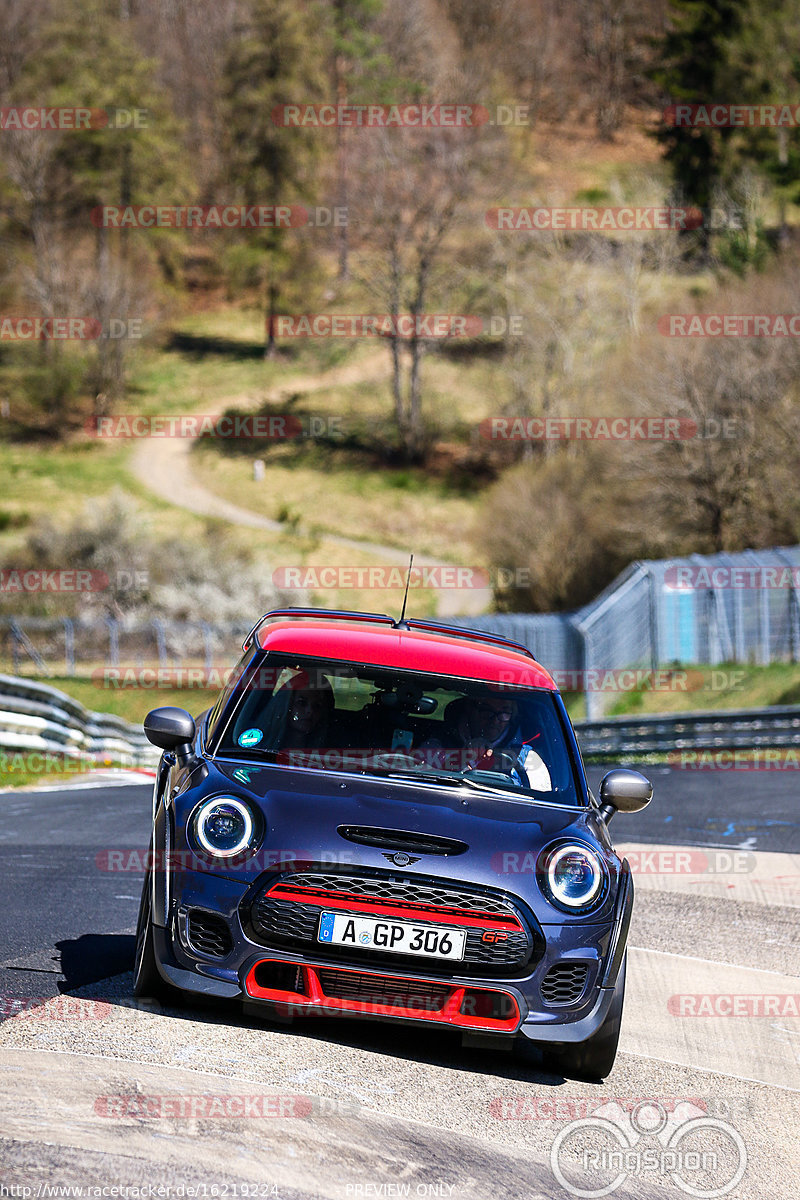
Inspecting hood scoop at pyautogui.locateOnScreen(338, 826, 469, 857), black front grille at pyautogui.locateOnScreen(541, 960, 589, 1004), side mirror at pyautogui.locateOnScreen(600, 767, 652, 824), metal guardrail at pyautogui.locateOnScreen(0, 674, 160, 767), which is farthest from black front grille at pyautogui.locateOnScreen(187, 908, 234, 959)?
metal guardrail at pyautogui.locateOnScreen(0, 674, 160, 767)

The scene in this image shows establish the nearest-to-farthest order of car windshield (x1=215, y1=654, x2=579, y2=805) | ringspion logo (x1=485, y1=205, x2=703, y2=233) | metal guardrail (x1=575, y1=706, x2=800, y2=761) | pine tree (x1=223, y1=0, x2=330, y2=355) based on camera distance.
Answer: car windshield (x1=215, y1=654, x2=579, y2=805) → metal guardrail (x1=575, y1=706, x2=800, y2=761) → ringspion logo (x1=485, y1=205, x2=703, y2=233) → pine tree (x1=223, y1=0, x2=330, y2=355)

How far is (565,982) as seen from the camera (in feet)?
16.6

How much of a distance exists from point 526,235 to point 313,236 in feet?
67.7

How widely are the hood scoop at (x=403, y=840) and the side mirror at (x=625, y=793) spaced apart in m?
1.05

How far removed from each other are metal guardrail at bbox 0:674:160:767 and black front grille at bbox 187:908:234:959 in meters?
12.7

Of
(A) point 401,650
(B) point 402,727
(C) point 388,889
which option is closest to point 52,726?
(A) point 401,650

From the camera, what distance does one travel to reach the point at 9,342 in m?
73.4

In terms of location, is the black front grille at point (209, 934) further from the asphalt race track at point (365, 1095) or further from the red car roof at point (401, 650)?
the red car roof at point (401, 650)

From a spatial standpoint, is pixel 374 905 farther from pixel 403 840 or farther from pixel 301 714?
pixel 301 714

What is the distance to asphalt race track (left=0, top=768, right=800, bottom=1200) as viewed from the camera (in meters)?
4.02

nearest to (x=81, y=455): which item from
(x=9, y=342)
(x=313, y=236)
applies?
(x=9, y=342)

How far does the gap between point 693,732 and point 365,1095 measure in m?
16.0

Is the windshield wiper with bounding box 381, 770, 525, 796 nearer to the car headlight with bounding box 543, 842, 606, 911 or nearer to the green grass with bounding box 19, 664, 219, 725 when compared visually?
the car headlight with bounding box 543, 842, 606, 911

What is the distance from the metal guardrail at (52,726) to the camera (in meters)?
17.6
